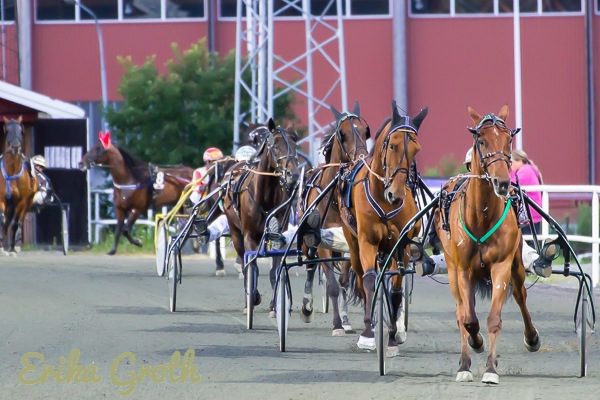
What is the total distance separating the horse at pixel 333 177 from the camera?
13453mm

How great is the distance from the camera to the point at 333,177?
13.8 metres

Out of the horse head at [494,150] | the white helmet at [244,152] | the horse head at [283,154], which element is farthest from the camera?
the white helmet at [244,152]

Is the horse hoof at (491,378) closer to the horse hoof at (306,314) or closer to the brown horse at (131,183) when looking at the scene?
the horse hoof at (306,314)

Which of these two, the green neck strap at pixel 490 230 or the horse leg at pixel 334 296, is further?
the horse leg at pixel 334 296

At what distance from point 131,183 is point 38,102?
2.55 metres

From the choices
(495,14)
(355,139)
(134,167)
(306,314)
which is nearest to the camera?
(355,139)

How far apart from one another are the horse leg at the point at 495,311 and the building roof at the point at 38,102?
19.6 m

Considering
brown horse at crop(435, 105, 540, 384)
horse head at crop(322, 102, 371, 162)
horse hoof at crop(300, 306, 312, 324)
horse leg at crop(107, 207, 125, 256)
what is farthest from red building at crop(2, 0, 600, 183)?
brown horse at crop(435, 105, 540, 384)

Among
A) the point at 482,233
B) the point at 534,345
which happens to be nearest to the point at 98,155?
the point at 534,345

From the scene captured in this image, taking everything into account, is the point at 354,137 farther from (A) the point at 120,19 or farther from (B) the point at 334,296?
(A) the point at 120,19

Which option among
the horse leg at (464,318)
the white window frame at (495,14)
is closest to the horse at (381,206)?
the horse leg at (464,318)

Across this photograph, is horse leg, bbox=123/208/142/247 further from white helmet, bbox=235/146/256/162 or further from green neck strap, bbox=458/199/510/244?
green neck strap, bbox=458/199/510/244

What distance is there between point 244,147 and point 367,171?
654 cm

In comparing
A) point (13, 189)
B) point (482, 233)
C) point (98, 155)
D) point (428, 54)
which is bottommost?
point (482, 233)
